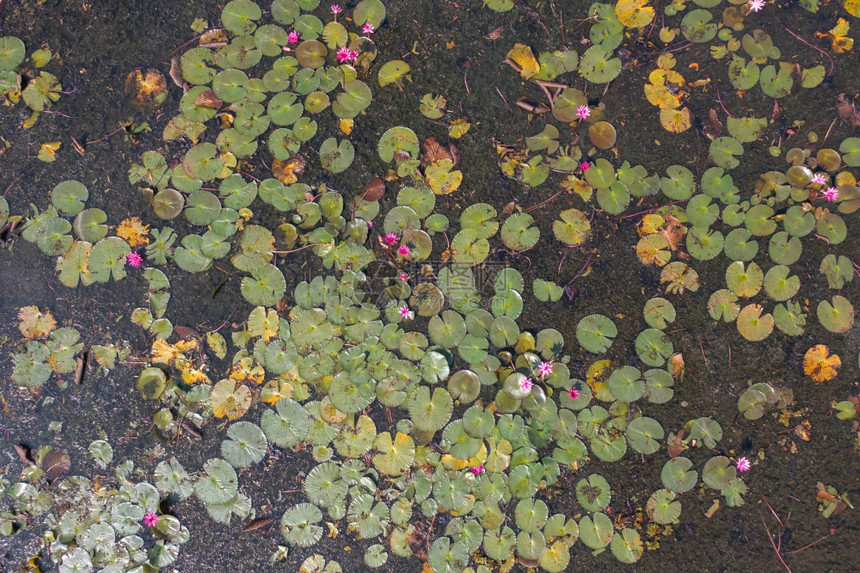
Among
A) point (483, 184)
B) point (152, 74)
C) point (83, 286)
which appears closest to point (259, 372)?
point (83, 286)

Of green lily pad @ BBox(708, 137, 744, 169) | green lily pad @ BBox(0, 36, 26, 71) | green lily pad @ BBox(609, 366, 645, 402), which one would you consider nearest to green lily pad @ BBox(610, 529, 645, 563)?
green lily pad @ BBox(609, 366, 645, 402)

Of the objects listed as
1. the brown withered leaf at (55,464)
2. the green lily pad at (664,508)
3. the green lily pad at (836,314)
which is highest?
the green lily pad at (836,314)

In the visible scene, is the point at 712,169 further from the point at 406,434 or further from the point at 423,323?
the point at 406,434

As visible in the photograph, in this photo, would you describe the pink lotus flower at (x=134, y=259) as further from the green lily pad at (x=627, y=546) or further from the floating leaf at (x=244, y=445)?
the green lily pad at (x=627, y=546)

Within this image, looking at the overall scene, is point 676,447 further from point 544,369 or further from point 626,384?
point 544,369

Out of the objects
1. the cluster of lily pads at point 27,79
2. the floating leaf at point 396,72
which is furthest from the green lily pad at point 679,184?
the cluster of lily pads at point 27,79
